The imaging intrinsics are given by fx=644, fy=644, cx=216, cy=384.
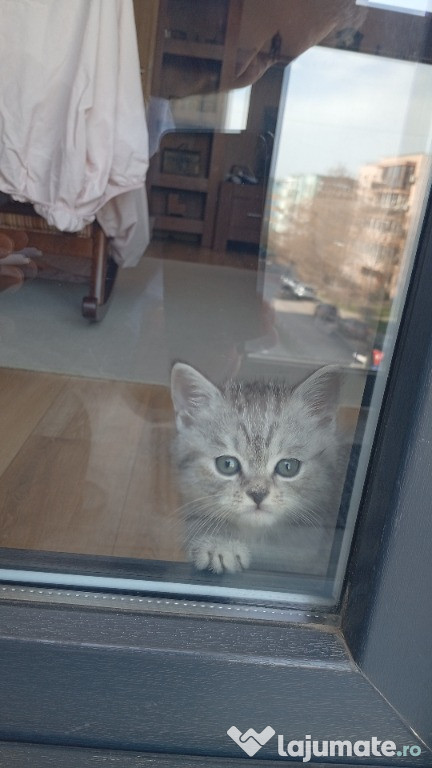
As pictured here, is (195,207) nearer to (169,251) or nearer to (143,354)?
(169,251)

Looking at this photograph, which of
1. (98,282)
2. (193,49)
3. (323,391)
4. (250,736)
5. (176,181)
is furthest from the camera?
(98,282)

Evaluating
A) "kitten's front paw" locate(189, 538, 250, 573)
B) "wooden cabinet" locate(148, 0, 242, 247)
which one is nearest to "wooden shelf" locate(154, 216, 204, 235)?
"wooden cabinet" locate(148, 0, 242, 247)

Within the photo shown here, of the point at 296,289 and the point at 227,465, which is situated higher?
the point at 296,289

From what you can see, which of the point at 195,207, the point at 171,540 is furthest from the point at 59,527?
the point at 195,207

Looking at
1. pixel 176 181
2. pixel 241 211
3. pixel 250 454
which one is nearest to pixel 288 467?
pixel 250 454

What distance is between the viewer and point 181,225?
1045 millimetres

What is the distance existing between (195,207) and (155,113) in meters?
0.15

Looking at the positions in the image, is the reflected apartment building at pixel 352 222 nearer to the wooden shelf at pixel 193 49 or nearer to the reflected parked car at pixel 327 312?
the reflected parked car at pixel 327 312

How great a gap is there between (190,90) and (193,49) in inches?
2.1

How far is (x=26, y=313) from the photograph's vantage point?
1.09m

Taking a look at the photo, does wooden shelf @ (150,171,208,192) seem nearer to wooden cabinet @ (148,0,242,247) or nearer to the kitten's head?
wooden cabinet @ (148,0,242,247)

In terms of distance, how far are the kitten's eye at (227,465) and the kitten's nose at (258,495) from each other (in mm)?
37

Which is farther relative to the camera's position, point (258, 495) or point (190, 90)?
point (190, 90)

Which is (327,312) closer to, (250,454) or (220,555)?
(250,454)
